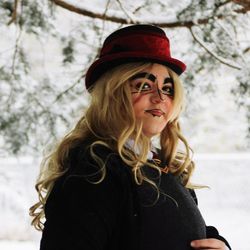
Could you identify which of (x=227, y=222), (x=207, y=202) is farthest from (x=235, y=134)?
(x=227, y=222)

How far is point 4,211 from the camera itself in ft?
13.1

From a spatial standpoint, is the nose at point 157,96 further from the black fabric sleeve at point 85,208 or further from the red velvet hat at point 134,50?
the black fabric sleeve at point 85,208

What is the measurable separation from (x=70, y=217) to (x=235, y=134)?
3.65 meters

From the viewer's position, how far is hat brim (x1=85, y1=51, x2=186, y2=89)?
1061 millimetres

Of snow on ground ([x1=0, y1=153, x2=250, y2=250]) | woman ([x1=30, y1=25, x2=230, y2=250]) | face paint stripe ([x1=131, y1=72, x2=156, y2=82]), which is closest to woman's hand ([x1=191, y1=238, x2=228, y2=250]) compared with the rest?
woman ([x1=30, y1=25, x2=230, y2=250])

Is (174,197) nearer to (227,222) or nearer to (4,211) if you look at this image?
(227,222)

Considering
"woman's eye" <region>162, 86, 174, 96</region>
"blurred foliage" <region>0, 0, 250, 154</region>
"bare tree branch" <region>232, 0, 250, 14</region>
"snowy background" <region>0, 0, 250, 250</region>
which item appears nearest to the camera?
"woman's eye" <region>162, 86, 174, 96</region>

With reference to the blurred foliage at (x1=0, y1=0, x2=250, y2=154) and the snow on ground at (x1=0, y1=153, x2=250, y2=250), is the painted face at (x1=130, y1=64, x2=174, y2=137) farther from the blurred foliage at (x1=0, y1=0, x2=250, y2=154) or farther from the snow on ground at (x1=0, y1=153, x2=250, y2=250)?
the snow on ground at (x1=0, y1=153, x2=250, y2=250)

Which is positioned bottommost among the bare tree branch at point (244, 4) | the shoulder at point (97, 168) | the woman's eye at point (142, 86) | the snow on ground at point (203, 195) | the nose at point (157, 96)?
the snow on ground at point (203, 195)

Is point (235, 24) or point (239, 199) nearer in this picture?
point (235, 24)

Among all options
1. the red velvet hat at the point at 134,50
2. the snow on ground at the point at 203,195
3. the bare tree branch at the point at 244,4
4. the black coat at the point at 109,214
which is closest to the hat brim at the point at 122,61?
the red velvet hat at the point at 134,50

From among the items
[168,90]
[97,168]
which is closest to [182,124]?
[168,90]

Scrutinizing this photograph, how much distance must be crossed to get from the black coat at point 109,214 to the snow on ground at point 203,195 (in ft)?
8.85

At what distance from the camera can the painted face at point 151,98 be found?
1064mm
